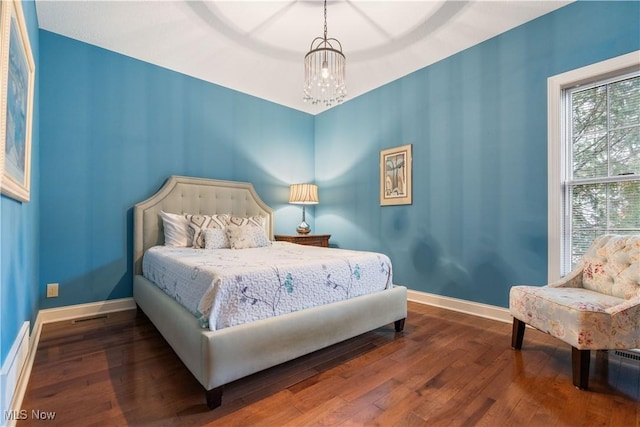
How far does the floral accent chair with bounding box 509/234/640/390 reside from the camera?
5.28 ft

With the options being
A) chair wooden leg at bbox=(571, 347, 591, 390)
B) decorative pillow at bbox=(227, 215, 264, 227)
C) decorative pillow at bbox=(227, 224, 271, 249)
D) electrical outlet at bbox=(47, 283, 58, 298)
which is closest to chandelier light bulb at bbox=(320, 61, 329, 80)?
decorative pillow at bbox=(227, 224, 271, 249)

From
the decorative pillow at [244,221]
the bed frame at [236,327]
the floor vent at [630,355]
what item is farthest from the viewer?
the decorative pillow at [244,221]

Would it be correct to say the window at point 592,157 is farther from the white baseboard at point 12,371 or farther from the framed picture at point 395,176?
the white baseboard at point 12,371

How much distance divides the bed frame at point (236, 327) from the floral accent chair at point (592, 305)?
905 millimetres

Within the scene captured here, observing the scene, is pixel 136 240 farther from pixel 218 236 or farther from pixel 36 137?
pixel 36 137

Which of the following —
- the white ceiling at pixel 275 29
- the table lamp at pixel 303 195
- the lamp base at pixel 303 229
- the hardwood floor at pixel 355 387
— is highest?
the white ceiling at pixel 275 29

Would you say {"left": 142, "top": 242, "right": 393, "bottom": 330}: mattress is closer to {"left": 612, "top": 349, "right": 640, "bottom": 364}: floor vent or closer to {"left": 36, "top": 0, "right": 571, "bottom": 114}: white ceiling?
{"left": 612, "top": 349, "right": 640, "bottom": 364}: floor vent

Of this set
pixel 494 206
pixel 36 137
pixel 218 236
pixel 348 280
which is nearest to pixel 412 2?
pixel 494 206

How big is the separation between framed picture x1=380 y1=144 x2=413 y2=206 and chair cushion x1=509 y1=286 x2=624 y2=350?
174 centimetres

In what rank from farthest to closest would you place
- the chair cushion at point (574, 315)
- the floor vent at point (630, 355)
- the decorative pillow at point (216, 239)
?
1. the decorative pillow at point (216, 239)
2. the floor vent at point (630, 355)
3. the chair cushion at point (574, 315)

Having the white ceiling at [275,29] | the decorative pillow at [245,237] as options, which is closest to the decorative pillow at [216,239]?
the decorative pillow at [245,237]

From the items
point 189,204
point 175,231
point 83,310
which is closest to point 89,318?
point 83,310

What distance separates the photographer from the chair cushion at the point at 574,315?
A: 1608 millimetres

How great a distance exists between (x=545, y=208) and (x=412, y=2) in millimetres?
2047
